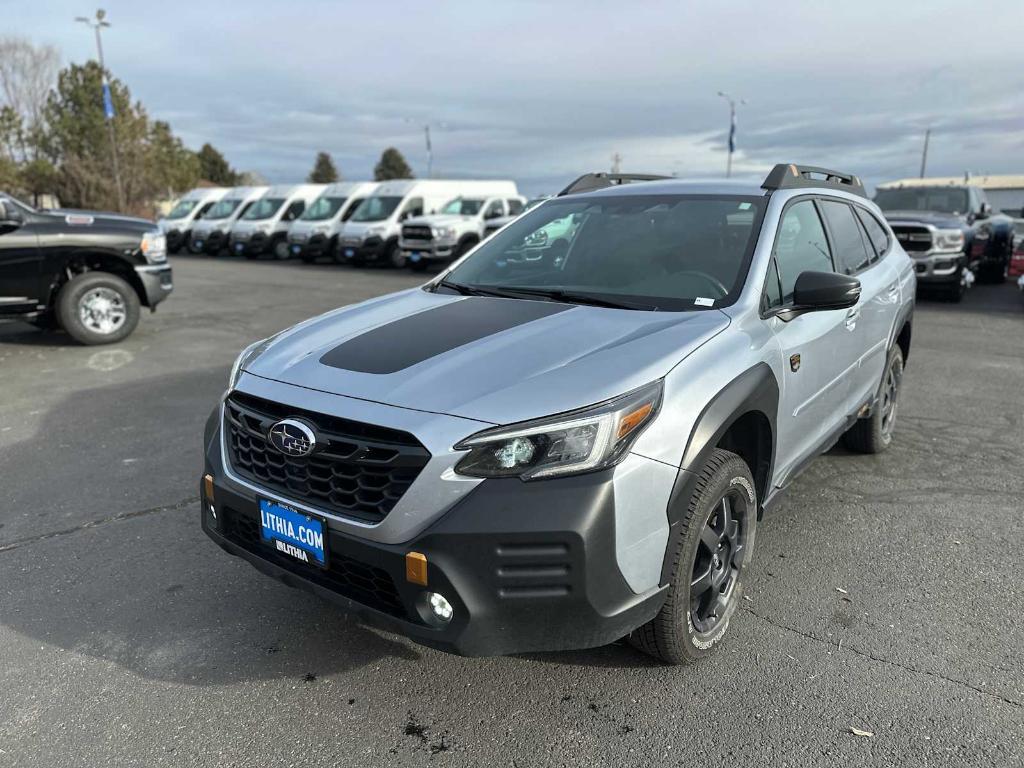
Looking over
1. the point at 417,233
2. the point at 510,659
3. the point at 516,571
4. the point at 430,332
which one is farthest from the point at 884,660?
the point at 417,233

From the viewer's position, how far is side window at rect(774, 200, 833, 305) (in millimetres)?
3404

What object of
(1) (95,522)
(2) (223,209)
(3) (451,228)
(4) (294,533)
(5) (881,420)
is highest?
(2) (223,209)

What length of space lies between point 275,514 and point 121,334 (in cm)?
747

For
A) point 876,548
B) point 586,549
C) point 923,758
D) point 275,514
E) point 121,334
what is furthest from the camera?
point 121,334

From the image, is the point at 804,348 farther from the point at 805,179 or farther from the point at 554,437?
the point at 554,437

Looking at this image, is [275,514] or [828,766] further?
[275,514]

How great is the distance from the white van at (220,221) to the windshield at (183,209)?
1384 mm

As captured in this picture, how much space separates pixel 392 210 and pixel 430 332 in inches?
750

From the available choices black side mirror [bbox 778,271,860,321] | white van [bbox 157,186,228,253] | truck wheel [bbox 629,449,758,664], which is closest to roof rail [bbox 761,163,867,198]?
black side mirror [bbox 778,271,860,321]

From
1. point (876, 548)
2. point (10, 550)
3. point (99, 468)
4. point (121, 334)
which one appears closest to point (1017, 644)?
point (876, 548)

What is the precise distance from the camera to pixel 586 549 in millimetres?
2221

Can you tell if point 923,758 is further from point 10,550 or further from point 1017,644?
point 10,550

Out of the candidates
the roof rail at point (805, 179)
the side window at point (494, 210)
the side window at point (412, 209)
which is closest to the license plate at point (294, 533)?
the roof rail at point (805, 179)

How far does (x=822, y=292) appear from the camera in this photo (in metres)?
3.07
